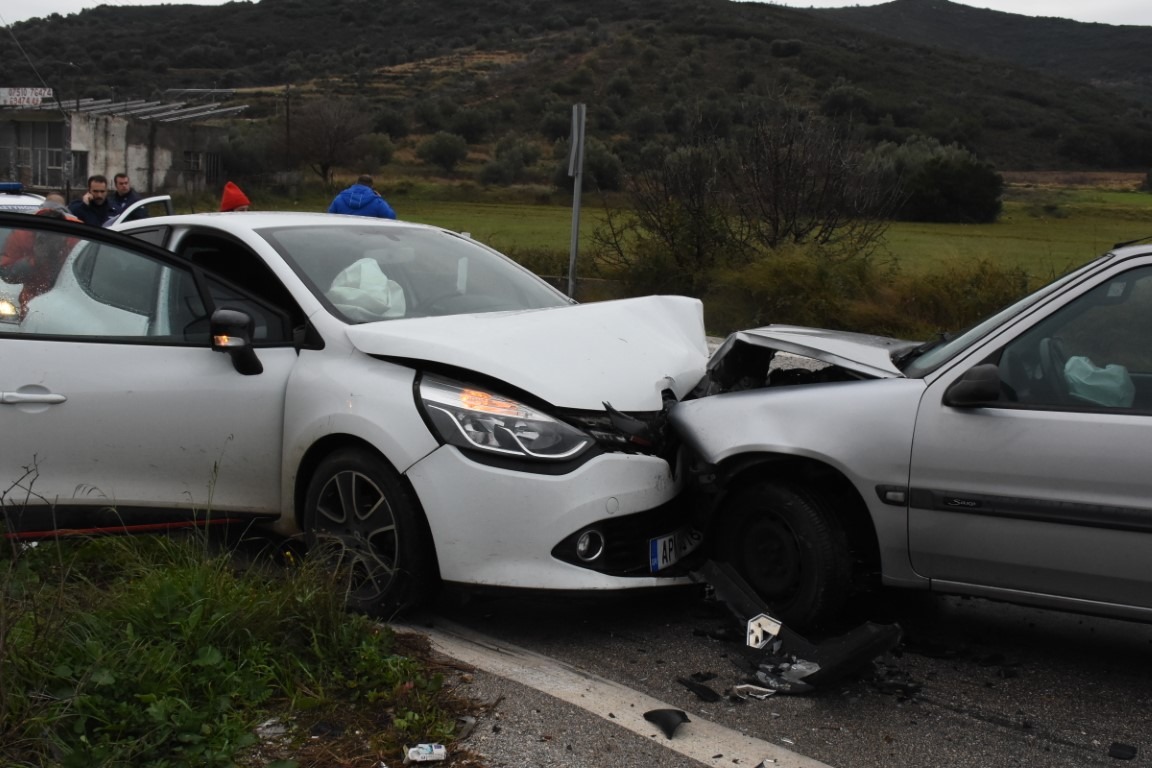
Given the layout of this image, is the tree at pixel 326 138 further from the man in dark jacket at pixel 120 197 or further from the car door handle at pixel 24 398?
the car door handle at pixel 24 398

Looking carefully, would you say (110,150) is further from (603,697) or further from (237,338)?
(603,697)

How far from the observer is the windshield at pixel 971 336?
4.35m

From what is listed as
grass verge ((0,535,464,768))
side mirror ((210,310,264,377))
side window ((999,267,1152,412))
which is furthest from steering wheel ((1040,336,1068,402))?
side mirror ((210,310,264,377))

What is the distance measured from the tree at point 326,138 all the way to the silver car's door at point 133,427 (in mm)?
59539

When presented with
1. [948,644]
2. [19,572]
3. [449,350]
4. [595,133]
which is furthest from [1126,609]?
[595,133]

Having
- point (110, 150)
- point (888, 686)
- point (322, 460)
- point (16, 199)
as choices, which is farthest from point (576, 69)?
point (888, 686)

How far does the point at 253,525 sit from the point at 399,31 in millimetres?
122103

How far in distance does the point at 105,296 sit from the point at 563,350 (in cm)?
204

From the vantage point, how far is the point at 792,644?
14.3 feet

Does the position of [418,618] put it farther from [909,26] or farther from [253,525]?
[909,26]

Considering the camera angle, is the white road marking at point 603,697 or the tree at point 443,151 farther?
the tree at point 443,151

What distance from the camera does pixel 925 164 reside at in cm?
4469

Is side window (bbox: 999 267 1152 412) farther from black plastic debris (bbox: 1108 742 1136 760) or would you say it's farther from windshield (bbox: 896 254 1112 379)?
black plastic debris (bbox: 1108 742 1136 760)

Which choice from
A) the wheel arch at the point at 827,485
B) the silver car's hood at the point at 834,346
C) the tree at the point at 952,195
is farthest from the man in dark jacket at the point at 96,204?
the tree at the point at 952,195
